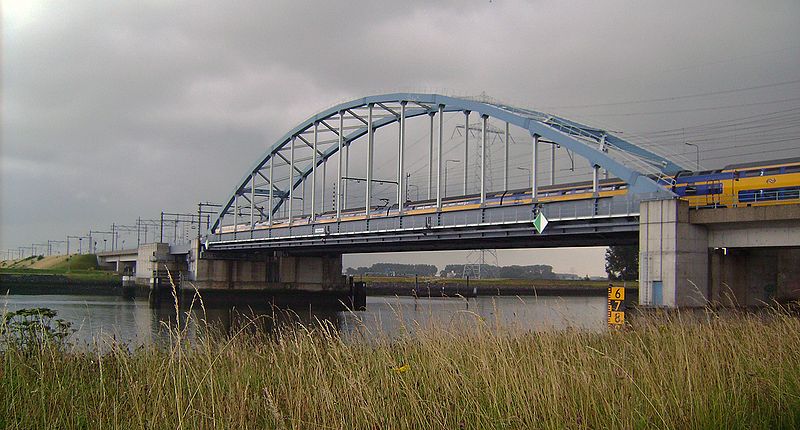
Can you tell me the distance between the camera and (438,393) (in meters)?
6.10

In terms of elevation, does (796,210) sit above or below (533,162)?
below

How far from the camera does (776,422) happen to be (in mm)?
5797

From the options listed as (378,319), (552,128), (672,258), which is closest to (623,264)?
(552,128)

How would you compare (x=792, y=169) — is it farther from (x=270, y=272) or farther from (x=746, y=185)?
(x=270, y=272)

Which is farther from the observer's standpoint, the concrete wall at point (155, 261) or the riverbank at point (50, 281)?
the riverbank at point (50, 281)

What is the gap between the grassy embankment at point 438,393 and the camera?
5461mm

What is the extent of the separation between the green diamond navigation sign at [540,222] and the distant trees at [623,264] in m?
71.7

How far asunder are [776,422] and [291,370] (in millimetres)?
4528

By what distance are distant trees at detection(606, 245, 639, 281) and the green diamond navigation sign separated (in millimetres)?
A: 71666

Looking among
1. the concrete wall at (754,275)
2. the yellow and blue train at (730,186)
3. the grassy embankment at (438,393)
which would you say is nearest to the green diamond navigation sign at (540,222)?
the yellow and blue train at (730,186)

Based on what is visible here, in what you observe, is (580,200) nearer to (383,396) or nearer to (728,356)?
(728,356)

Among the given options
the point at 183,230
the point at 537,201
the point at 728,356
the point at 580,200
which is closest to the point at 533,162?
the point at 537,201

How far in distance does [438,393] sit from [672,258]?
66.8 feet

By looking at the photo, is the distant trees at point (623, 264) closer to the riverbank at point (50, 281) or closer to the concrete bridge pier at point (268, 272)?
the concrete bridge pier at point (268, 272)
